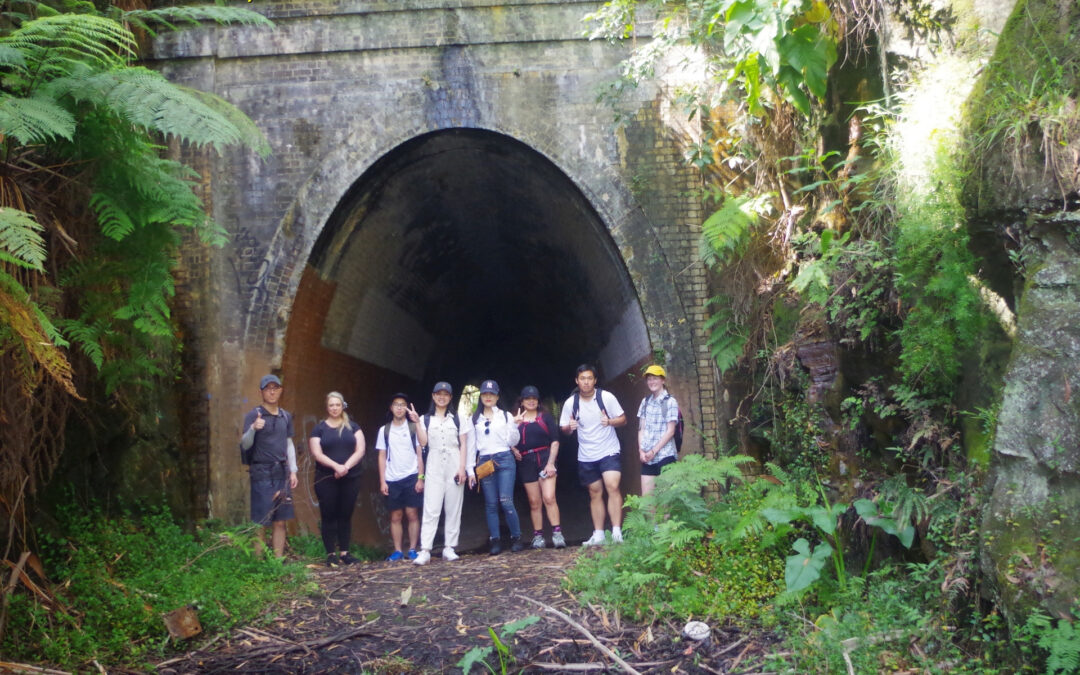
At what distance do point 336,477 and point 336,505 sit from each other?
1.09 feet

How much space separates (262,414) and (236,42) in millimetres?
4513

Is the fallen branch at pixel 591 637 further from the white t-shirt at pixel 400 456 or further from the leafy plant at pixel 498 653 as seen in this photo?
the white t-shirt at pixel 400 456

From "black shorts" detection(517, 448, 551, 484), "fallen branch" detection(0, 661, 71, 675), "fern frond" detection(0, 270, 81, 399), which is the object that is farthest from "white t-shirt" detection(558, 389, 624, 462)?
"fallen branch" detection(0, 661, 71, 675)

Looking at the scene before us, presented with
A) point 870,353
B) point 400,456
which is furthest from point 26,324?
point 870,353

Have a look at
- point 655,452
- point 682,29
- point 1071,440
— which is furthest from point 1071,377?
point 682,29

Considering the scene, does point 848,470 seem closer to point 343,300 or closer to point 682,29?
point 682,29

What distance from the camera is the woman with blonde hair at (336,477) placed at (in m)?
7.86

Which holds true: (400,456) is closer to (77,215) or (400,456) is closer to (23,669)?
(77,215)

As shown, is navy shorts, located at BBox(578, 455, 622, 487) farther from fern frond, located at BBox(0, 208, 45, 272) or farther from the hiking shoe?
fern frond, located at BBox(0, 208, 45, 272)

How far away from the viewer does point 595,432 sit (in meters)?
8.12

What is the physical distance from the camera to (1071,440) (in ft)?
12.9

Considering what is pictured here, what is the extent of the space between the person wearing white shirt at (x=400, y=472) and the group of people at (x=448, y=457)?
10 mm

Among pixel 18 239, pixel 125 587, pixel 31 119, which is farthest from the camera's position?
pixel 125 587

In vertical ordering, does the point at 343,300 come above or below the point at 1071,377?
above
